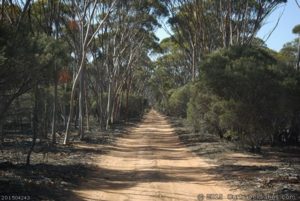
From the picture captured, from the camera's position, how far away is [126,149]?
24281 mm

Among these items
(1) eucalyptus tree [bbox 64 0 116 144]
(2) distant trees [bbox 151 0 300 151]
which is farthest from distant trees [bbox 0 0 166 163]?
(2) distant trees [bbox 151 0 300 151]

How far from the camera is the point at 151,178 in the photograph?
47.4 feet

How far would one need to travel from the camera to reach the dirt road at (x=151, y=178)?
11.8 m

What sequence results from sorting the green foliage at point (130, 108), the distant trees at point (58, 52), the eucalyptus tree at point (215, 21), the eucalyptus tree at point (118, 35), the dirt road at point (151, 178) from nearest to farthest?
1. the dirt road at point (151, 178)
2. the distant trees at point (58, 52)
3. the eucalyptus tree at point (215, 21)
4. the eucalyptus tree at point (118, 35)
5. the green foliage at point (130, 108)

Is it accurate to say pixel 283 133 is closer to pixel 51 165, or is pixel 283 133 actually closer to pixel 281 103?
pixel 281 103

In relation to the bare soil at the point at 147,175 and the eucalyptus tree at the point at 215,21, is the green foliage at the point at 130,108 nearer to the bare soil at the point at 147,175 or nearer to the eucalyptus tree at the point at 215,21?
the eucalyptus tree at the point at 215,21

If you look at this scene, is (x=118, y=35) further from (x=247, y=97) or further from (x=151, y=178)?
(x=151, y=178)

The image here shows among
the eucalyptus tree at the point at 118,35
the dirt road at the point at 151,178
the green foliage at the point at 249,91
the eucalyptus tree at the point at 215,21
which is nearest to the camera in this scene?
the dirt road at the point at 151,178

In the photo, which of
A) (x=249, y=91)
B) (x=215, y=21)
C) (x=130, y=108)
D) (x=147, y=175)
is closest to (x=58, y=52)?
(x=147, y=175)

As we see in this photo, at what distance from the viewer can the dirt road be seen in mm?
11836

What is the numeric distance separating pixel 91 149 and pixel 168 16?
1808 centimetres

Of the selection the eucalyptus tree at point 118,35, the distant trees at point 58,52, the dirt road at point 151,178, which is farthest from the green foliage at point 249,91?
the eucalyptus tree at point 118,35

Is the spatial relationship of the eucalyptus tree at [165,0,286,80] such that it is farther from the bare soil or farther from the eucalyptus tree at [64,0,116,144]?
the bare soil

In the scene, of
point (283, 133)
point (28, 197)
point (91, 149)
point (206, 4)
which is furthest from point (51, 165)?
point (206, 4)
